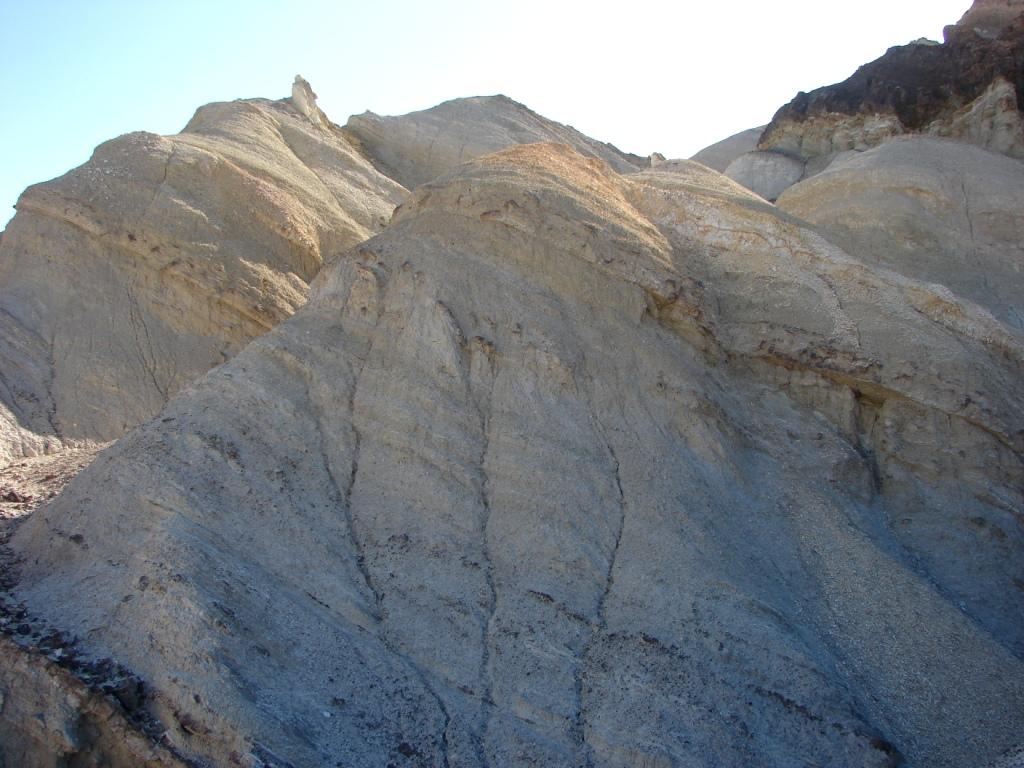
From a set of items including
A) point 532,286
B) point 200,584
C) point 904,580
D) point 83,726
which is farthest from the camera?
point 532,286

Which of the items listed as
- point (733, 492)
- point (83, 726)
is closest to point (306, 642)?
point (83, 726)

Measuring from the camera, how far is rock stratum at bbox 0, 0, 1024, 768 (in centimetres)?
1041

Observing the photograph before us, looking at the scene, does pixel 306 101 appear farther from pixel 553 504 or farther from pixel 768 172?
pixel 553 504

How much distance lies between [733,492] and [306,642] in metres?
6.26

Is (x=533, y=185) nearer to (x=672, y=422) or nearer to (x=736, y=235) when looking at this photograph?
(x=736, y=235)

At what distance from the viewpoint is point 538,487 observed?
13453 mm

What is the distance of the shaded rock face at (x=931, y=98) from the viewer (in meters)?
29.8

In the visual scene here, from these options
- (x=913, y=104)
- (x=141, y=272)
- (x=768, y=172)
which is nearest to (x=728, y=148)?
(x=768, y=172)

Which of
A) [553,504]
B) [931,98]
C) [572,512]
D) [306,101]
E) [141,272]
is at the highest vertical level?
[306,101]

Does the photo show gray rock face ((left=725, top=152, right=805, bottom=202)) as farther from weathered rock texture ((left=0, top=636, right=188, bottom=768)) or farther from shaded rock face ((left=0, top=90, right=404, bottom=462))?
weathered rock texture ((left=0, top=636, right=188, bottom=768))

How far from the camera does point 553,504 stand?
1330 cm

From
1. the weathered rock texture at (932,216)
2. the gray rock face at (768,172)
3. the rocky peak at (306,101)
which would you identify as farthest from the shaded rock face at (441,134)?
the weathered rock texture at (932,216)

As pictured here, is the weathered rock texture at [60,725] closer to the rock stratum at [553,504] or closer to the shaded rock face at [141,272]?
the rock stratum at [553,504]

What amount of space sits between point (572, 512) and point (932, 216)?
1256 cm
